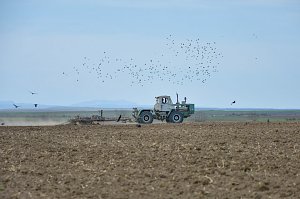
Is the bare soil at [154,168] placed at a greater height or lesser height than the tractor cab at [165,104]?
lesser

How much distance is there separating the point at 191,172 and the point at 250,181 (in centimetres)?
221

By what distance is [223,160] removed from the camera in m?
20.7

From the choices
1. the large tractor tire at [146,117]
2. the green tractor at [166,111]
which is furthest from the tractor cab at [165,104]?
the large tractor tire at [146,117]

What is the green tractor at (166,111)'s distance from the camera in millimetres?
51594

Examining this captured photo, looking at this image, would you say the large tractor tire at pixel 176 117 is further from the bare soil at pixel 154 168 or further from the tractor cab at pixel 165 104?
the bare soil at pixel 154 168

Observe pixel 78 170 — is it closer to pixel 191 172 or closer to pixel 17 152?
pixel 191 172

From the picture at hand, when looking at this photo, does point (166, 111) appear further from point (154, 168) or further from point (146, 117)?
point (154, 168)

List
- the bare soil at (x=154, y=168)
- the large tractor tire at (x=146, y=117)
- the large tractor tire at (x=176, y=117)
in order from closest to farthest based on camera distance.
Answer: the bare soil at (x=154, y=168)
the large tractor tire at (x=176, y=117)
the large tractor tire at (x=146, y=117)

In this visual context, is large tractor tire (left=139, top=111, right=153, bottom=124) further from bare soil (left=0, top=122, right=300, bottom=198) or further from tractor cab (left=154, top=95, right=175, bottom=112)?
bare soil (left=0, top=122, right=300, bottom=198)

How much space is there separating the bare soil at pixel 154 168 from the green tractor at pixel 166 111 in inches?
877

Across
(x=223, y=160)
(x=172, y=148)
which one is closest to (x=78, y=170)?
(x=223, y=160)

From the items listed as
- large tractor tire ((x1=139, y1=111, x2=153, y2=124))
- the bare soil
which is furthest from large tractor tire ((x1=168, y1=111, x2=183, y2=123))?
the bare soil

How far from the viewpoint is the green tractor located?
169 feet

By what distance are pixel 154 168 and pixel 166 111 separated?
1283 inches
